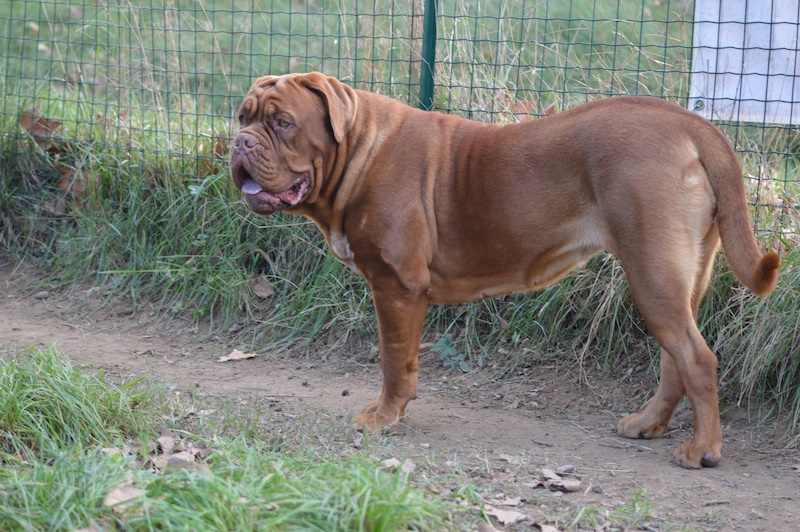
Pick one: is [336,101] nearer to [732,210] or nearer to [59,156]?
[732,210]

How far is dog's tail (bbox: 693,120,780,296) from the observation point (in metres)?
3.54

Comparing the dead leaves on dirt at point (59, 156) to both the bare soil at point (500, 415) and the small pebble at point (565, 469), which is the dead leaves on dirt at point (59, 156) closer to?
the bare soil at point (500, 415)

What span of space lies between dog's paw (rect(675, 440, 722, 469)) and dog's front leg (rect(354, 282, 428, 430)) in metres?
1.20

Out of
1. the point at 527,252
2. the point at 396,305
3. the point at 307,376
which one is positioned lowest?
the point at 307,376

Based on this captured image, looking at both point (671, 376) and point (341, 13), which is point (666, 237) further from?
point (341, 13)

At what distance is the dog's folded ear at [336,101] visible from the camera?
392cm

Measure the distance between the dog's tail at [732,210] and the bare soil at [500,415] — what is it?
32.6 inches

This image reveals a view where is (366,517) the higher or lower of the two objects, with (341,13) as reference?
lower

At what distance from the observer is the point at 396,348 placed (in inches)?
158

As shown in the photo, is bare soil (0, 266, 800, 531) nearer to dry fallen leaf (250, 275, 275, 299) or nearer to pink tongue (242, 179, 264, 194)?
dry fallen leaf (250, 275, 275, 299)

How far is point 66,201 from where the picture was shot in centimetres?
652

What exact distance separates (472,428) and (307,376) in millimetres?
1187

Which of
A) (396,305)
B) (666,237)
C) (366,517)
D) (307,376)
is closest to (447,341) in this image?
(307,376)

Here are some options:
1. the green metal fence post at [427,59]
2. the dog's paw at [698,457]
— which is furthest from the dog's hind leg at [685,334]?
Result: the green metal fence post at [427,59]
